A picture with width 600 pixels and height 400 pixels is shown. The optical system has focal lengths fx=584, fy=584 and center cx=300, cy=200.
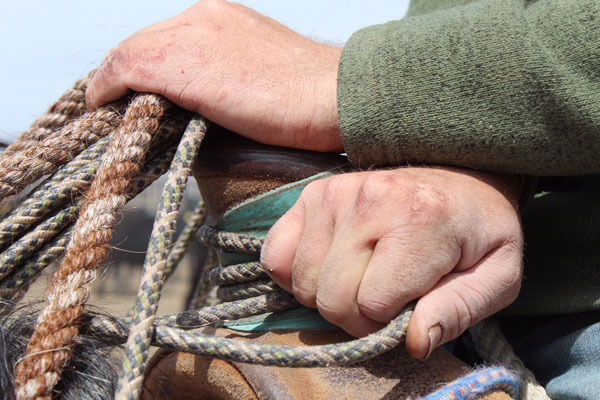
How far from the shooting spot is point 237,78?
0.83 metres

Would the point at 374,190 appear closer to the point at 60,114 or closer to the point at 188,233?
the point at 60,114

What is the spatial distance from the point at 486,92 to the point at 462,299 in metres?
0.26

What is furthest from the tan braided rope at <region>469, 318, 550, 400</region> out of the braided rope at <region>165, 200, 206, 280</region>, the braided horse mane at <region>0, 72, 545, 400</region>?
the braided rope at <region>165, 200, 206, 280</region>

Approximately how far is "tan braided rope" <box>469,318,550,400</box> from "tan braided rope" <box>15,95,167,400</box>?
60cm

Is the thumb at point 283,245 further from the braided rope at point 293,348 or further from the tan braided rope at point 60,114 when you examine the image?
the tan braided rope at point 60,114

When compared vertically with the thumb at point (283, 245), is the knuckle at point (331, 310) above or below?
below

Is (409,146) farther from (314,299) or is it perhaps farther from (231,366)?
(231,366)

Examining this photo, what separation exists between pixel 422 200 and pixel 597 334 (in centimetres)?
42

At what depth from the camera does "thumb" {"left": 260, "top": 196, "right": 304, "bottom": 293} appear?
78cm

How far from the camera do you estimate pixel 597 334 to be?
89 cm

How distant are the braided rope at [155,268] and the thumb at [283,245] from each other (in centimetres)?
13

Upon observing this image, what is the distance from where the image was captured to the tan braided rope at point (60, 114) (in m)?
0.95

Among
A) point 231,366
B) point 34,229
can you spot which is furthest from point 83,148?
point 231,366

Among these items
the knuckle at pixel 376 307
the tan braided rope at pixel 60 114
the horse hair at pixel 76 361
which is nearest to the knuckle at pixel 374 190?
the knuckle at pixel 376 307
